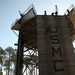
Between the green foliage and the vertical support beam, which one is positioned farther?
the green foliage

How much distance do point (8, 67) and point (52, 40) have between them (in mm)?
31472

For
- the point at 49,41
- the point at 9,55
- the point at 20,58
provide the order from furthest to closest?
the point at 9,55 < the point at 20,58 < the point at 49,41

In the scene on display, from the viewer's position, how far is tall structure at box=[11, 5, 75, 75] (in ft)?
57.2

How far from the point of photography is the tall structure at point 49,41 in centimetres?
1744

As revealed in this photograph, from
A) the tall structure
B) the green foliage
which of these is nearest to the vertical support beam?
the tall structure

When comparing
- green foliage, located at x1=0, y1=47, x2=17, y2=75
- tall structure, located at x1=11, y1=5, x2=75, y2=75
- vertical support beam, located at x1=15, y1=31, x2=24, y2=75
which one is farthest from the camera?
green foliage, located at x1=0, y1=47, x2=17, y2=75

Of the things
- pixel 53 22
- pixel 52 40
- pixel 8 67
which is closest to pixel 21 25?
pixel 53 22

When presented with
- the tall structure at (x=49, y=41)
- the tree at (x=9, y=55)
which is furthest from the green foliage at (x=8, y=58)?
the tall structure at (x=49, y=41)

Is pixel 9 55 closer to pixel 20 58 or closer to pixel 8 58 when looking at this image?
pixel 8 58

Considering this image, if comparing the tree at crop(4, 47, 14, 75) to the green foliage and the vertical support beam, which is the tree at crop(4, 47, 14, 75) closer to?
the green foliage

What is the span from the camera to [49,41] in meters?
19.5

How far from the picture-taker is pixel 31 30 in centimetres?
2388

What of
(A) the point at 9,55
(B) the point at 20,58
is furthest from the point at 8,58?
(B) the point at 20,58

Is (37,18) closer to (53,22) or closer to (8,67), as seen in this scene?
(53,22)
